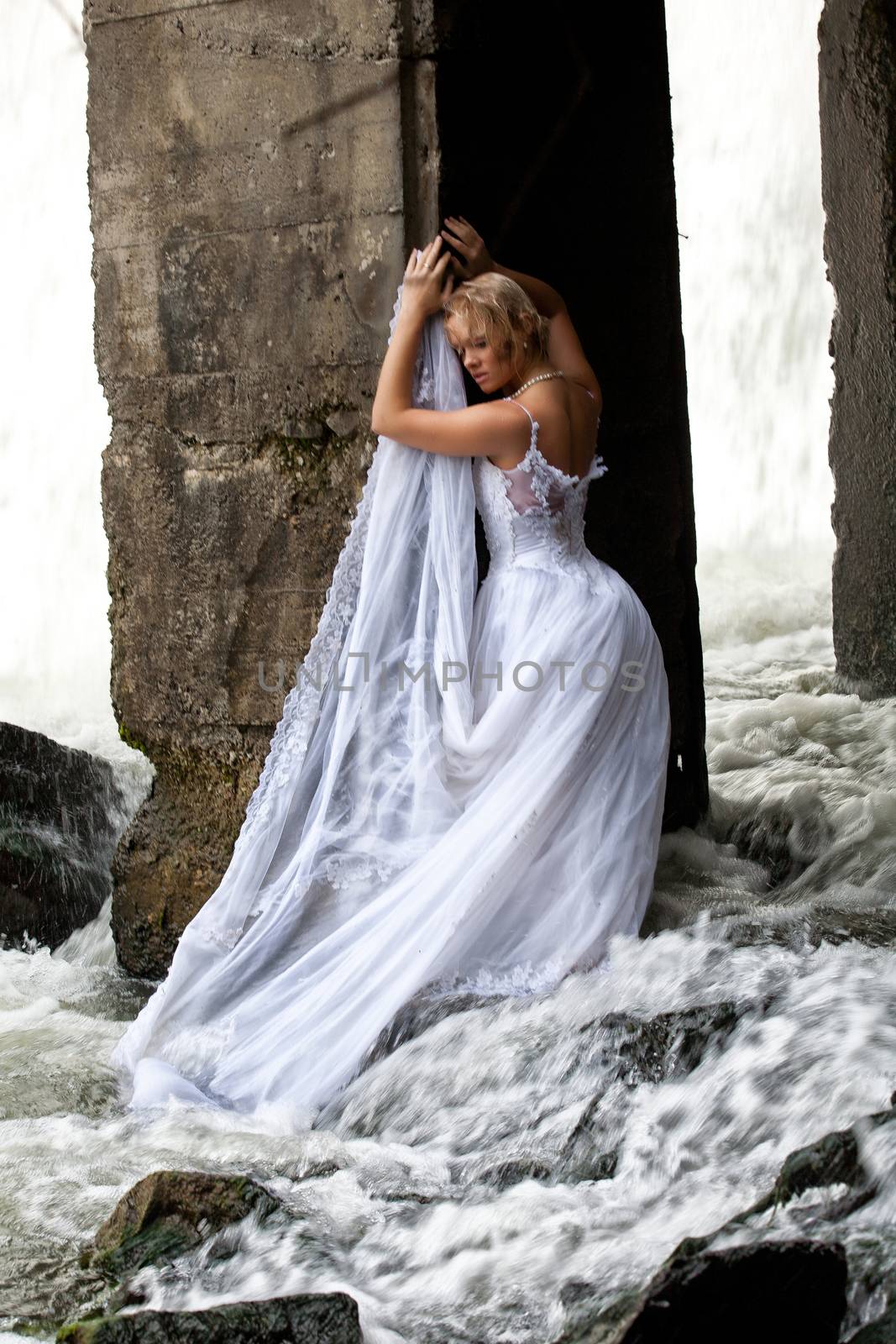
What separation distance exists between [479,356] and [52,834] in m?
2.28

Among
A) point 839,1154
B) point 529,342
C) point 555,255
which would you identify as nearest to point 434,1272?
point 839,1154

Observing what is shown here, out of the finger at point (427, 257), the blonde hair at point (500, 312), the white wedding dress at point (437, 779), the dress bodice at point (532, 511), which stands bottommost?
the white wedding dress at point (437, 779)

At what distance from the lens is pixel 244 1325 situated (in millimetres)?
2387

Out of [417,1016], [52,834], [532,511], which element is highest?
[532,511]

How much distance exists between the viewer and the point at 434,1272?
2.78 metres

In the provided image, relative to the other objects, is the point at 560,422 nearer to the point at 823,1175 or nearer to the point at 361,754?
the point at 361,754

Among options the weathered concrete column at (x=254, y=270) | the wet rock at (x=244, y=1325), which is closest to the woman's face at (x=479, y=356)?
the weathered concrete column at (x=254, y=270)

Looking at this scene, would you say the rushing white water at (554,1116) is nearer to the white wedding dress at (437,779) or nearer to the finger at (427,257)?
the white wedding dress at (437,779)

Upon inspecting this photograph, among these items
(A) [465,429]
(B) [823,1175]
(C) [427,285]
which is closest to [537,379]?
(A) [465,429]

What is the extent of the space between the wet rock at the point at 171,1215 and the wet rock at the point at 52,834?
86.5 inches

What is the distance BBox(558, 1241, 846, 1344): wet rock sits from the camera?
2.15 metres

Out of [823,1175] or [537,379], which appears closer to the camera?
[823,1175]

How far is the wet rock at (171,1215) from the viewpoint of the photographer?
9.38 feet

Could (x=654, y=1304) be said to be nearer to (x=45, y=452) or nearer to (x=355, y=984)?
(x=355, y=984)
